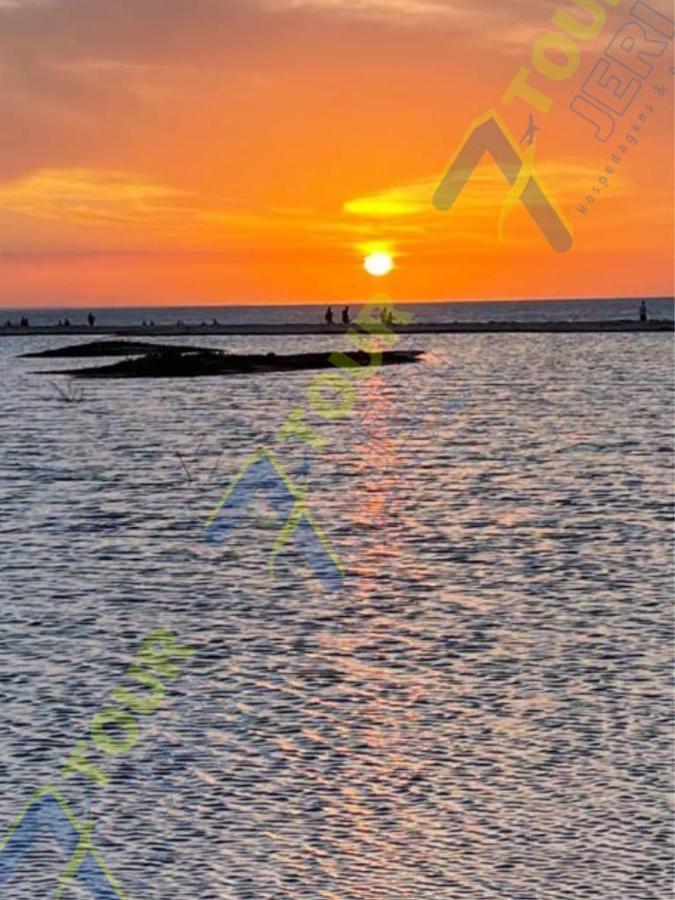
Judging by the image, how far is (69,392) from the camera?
81.8 metres

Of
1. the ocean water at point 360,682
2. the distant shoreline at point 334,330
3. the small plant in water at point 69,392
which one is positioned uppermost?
the distant shoreline at point 334,330

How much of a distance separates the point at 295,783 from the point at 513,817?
2.27m

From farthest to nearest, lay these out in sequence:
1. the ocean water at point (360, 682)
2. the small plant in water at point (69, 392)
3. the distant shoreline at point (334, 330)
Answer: the distant shoreline at point (334, 330)
the small plant in water at point (69, 392)
the ocean water at point (360, 682)

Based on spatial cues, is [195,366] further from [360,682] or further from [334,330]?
[360,682]

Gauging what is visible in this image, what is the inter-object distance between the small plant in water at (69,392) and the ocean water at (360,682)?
30968 millimetres

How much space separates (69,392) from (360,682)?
63.8 meters

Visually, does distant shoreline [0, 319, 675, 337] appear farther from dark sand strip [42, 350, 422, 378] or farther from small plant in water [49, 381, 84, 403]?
small plant in water [49, 381, 84, 403]

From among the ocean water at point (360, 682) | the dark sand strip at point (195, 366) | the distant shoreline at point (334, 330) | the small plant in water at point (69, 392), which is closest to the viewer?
the ocean water at point (360, 682)

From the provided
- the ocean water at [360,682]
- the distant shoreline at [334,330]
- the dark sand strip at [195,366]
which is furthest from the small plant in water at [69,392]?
the distant shoreline at [334,330]

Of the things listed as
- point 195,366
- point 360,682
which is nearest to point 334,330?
point 195,366

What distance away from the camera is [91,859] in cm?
1384

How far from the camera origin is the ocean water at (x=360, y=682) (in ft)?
45.6

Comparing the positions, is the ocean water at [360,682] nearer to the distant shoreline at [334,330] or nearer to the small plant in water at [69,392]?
the small plant in water at [69,392]

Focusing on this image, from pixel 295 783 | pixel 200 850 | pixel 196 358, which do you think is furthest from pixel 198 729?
pixel 196 358
